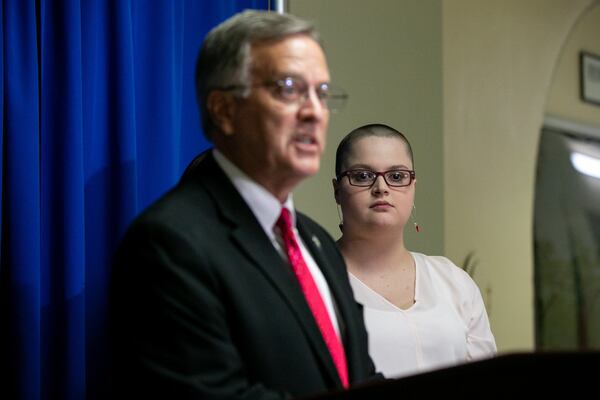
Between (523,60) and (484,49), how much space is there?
0.85 ft

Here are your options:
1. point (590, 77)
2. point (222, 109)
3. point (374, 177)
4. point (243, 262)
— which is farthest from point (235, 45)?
point (590, 77)

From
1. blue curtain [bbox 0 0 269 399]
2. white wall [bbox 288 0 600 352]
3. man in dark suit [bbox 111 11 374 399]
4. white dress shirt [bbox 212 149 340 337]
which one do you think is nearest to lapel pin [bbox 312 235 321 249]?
man in dark suit [bbox 111 11 374 399]

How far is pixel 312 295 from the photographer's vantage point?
4.96 ft

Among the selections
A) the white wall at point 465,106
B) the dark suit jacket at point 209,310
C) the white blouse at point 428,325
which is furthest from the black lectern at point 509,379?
the white wall at point 465,106

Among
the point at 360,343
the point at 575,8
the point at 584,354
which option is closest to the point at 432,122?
the point at 575,8

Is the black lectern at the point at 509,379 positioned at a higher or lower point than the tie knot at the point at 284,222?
lower

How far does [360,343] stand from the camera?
1568 mm

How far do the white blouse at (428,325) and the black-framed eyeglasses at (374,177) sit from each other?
22 centimetres

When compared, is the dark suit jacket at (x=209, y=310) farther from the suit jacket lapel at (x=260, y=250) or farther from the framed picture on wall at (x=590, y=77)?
the framed picture on wall at (x=590, y=77)

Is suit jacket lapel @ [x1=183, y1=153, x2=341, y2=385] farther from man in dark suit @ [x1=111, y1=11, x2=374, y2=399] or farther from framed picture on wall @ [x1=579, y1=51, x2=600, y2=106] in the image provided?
framed picture on wall @ [x1=579, y1=51, x2=600, y2=106]

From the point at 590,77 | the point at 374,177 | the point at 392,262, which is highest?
the point at 590,77

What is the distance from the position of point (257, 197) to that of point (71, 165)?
71cm

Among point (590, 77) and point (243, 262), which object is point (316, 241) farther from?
point (590, 77)

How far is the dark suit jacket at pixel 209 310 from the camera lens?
1297 millimetres
